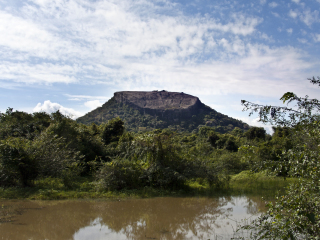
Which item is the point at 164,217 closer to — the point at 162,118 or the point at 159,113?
the point at 162,118

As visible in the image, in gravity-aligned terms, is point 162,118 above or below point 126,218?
Result: above

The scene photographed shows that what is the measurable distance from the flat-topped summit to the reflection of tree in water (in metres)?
86.6

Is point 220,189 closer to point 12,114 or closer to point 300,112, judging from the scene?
point 300,112

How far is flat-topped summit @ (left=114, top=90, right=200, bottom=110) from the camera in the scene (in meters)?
99.4

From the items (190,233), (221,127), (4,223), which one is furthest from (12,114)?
(221,127)

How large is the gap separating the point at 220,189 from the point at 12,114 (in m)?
20.4

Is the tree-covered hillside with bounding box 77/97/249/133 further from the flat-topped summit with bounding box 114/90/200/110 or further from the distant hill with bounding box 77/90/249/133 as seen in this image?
the flat-topped summit with bounding box 114/90/200/110

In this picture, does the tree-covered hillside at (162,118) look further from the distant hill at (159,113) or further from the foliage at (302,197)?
the foliage at (302,197)

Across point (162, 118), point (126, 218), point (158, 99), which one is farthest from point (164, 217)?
point (158, 99)

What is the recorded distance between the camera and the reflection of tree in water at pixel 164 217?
7278 millimetres

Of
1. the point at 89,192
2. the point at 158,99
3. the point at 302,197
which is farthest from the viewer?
the point at 158,99

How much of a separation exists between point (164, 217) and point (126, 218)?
53.5 inches

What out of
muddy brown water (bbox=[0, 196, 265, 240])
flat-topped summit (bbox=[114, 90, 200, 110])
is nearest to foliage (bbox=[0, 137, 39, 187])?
muddy brown water (bbox=[0, 196, 265, 240])

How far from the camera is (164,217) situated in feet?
28.3
